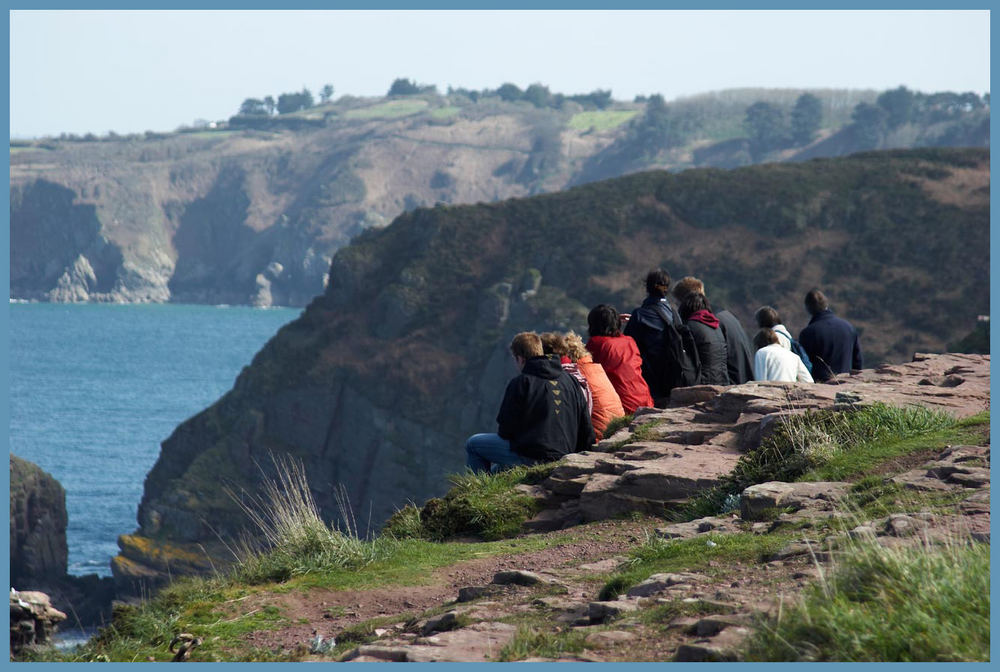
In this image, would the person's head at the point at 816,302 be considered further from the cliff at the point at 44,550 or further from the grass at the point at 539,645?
the cliff at the point at 44,550

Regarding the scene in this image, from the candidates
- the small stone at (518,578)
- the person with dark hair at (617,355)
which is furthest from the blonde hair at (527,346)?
the small stone at (518,578)

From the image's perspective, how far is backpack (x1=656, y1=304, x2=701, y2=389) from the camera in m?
11.3

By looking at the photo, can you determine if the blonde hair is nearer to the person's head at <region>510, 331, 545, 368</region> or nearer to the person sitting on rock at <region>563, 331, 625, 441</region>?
the person's head at <region>510, 331, 545, 368</region>

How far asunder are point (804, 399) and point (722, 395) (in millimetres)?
814

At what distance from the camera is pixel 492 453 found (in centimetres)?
1009

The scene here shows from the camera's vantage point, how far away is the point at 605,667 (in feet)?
14.1

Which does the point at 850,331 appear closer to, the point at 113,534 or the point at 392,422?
the point at 392,422

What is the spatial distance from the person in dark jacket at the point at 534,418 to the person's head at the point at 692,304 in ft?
6.35

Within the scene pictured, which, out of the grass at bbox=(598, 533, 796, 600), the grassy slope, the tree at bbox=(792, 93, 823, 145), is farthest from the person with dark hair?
the tree at bbox=(792, 93, 823, 145)

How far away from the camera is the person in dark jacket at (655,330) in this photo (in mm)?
11203

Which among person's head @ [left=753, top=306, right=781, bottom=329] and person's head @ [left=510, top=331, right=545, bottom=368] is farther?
person's head @ [left=753, top=306, right=781, bottom=329]

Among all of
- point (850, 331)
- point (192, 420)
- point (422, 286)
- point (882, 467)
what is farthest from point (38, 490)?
point (882, 467)

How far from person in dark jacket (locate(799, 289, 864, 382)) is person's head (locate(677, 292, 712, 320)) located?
1.73 metres

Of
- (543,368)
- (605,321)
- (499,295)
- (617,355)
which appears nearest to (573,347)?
(543,368)
